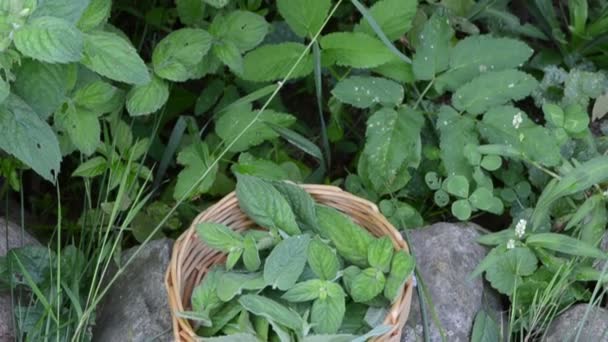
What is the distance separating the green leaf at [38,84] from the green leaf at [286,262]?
19.6 inches

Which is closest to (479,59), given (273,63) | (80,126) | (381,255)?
(273,63)

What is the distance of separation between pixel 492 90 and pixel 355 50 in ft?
1.05

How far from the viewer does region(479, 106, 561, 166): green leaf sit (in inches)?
79.3

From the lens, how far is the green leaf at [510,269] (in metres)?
1.96

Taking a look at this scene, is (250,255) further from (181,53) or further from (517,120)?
(517,120)

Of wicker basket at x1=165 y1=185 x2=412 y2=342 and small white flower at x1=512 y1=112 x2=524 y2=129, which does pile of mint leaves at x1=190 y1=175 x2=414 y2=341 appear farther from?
small white flower at x1=512 y1=112 x2=524 y2=129

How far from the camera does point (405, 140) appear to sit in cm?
204

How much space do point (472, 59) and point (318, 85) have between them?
362 millimetres

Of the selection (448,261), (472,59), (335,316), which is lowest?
(448,261)

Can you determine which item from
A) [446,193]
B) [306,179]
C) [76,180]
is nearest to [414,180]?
[446,193]

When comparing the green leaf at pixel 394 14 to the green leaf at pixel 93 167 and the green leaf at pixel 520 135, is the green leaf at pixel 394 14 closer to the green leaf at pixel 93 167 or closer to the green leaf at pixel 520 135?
the green leaf at pixel 520 135

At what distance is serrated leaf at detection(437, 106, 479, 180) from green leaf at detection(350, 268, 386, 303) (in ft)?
1.29

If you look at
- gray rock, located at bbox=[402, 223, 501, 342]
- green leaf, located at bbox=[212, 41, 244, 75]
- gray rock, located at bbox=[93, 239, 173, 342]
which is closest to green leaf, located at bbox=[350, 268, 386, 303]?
gray rock, located at bbox=[402, 223, 501, 342]

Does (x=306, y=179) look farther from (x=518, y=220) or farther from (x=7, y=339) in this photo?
(x=7, y=339)
